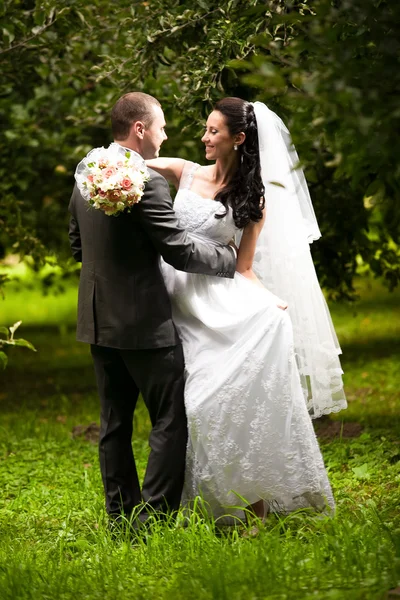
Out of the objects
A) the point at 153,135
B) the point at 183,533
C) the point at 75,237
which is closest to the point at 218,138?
the point at 153,135

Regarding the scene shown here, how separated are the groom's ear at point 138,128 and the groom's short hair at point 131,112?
0.6 inches

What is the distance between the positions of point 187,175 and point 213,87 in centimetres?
111

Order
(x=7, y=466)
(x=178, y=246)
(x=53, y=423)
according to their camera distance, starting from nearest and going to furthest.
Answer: (x=178, y=246)
(x=7, y=466)
(x=53, y=423)

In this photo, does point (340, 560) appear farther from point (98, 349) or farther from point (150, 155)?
point (150, 155)

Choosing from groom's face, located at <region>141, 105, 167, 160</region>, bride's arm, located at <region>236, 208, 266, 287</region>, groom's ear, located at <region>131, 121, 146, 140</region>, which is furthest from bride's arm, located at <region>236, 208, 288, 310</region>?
groom's ear, located at <region>131, 121, 146, 140</region>

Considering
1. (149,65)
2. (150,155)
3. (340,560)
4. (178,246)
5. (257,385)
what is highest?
(149,65)

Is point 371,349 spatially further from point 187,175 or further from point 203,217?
point 203,217

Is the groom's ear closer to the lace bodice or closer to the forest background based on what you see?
the lace bodice

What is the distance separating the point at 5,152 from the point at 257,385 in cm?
593

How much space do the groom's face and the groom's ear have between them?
23 mm

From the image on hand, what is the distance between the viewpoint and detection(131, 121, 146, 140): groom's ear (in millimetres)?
4863

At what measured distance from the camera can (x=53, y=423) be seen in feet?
28.8

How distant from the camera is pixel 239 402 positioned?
485 centimetres

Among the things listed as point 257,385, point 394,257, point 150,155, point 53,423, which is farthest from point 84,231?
point 394,257
